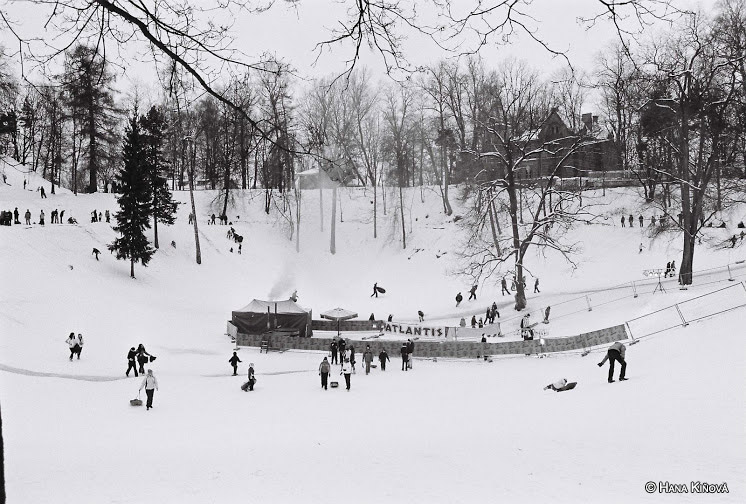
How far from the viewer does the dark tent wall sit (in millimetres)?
30000

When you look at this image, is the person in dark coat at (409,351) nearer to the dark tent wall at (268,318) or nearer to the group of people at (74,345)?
the dark tent wall at (268,318)

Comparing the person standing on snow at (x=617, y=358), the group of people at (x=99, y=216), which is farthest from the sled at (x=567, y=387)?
the group of people at (x=99, y=216)

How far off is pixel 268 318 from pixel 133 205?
14.8 metres

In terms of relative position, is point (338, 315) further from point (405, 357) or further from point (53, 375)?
point (53, 375)

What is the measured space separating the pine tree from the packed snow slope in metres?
1.57

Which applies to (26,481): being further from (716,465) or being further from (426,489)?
(716,465)

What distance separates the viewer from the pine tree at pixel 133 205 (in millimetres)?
36969

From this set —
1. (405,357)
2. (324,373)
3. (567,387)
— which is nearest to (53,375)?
(324,373)

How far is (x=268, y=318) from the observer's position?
29906 mm

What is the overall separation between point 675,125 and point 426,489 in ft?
82.3

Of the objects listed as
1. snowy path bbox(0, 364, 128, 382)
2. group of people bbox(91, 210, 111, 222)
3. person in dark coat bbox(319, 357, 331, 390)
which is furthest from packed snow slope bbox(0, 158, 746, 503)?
group of people bbox(91, 210, 111, 222)

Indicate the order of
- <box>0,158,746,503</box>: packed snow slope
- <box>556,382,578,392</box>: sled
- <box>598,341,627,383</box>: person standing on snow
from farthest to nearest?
<box>556,382,578,392</box>: sled → <box>598,341,627,383</box>: person standing on snow → <box>0,158,746,503</box>: packed snow slope

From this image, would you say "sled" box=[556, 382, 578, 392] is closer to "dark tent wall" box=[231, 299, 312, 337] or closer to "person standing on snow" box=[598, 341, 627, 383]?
"person standing on snow" box=[598, 341, 627, 383]

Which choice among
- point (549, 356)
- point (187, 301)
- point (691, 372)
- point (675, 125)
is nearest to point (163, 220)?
point (187, 301)
